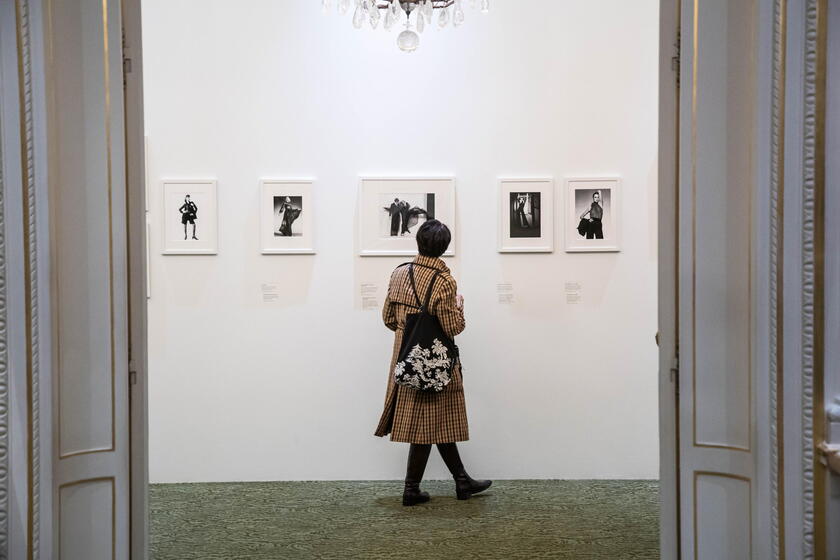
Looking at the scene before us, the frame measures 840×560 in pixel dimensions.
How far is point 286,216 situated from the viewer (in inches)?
189

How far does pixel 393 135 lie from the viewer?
→ 15.8 ft

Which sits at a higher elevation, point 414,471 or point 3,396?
point 3,396

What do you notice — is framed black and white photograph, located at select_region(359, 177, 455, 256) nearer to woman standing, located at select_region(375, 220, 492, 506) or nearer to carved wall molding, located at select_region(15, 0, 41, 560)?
woman standing, located at select_region(375, 220, 492, 506)

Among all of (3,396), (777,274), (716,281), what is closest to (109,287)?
(3,396)

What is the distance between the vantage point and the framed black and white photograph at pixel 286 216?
4.79m

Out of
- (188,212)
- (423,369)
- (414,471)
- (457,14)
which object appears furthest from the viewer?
(188,212)

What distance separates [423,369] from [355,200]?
1406 millimetres

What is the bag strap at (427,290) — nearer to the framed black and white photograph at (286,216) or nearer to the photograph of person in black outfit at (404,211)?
the photograph of person in black outfit at (404,211)

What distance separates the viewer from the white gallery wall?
4797 mm

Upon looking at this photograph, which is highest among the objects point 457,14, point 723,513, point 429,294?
point 457,14

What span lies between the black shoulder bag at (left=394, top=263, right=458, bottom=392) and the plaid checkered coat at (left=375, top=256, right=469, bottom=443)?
0.04 metres

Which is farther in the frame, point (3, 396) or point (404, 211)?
point (404, 211)

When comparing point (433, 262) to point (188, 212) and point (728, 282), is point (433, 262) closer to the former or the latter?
point (188, 212)

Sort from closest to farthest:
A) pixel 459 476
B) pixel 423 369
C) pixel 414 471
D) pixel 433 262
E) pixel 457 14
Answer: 1. pixel 457 14
2. pixel 423 369
3. pixel 433 262
4. pixel 414 471
5. pixel 459 476
